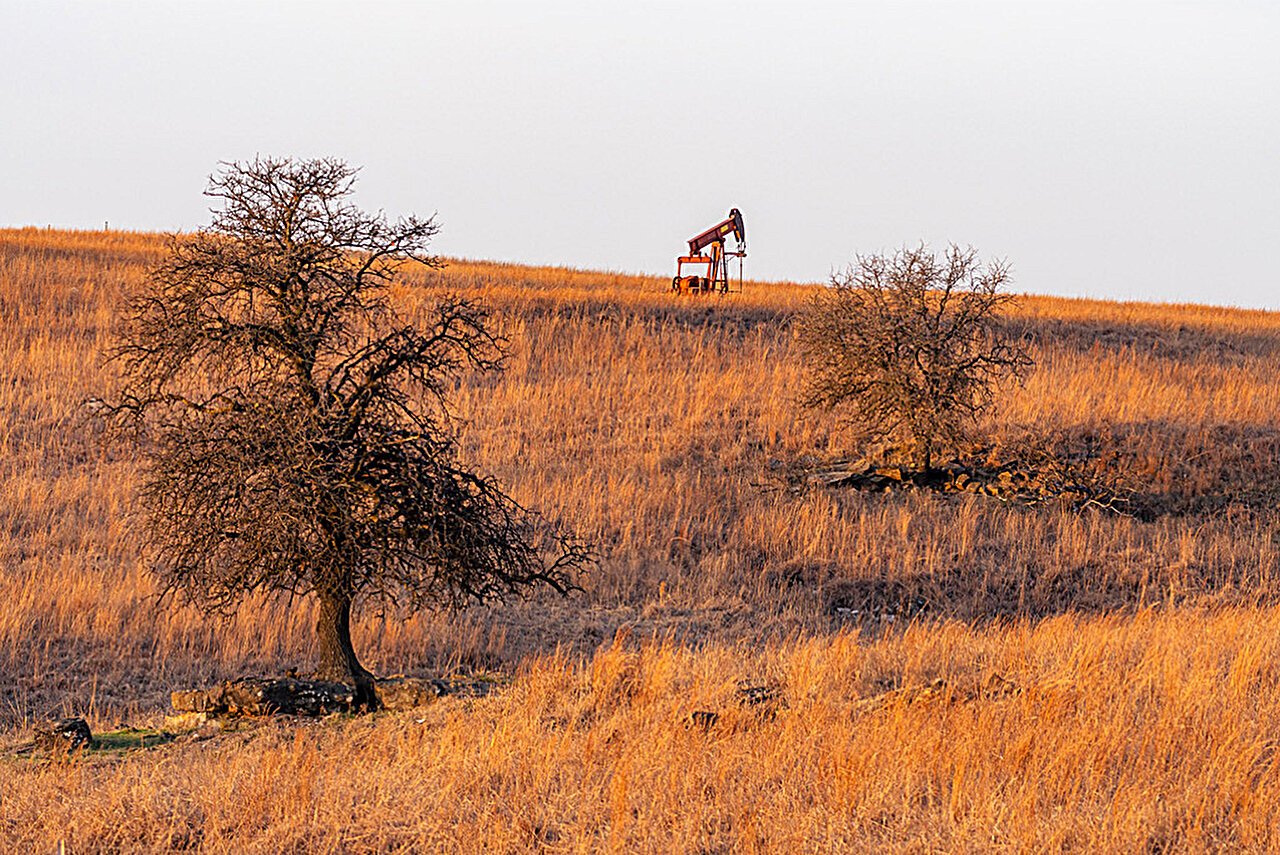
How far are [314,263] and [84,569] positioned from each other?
6790 millimetres

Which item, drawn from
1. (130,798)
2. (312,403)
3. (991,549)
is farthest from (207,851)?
(991,549)

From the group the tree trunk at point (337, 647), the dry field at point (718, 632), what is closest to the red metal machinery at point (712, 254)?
the dry field at point (718, 632)

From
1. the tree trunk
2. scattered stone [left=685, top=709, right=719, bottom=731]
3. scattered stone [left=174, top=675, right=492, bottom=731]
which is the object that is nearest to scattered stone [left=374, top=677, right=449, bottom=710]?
scattered stone [left=174, top=675, right=492, bottom=731]

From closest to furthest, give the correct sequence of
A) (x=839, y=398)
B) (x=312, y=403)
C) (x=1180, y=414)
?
(x=312, y=403), (x=839, y=398), (x=1180, y=414)

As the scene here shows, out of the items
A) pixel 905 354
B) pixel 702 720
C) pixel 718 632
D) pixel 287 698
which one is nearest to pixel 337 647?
pixel 287 698

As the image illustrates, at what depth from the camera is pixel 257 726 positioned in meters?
8.77

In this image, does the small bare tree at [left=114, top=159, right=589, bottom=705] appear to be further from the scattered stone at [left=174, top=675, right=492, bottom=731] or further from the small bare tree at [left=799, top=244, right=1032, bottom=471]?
the small bare tree at [left=799, top=244, right=1032, bottom=471]

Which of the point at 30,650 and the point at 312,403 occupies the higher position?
the point at 312,403

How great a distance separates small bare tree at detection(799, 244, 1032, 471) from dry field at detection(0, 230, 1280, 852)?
1330 millimetres

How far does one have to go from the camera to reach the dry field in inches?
239

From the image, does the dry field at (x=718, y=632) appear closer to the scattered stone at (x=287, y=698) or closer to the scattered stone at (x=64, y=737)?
the scattered stone at (x=64, y=737)

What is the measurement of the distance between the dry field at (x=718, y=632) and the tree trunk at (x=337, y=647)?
1.11 m

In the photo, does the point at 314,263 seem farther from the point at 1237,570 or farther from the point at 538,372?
the point at 538,372

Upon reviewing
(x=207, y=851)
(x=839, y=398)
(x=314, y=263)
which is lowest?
(x=207, y=851)
